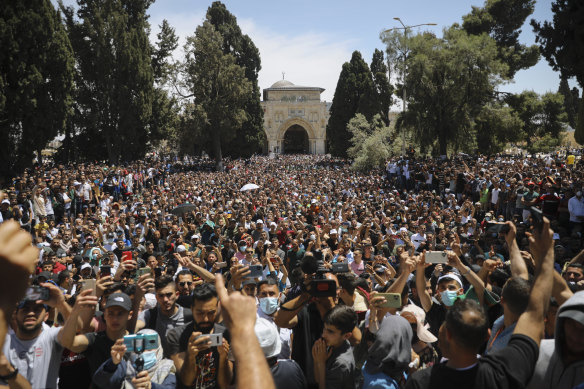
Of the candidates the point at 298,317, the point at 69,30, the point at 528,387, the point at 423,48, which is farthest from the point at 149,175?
the point at 528,387

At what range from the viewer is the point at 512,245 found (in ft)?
9.53

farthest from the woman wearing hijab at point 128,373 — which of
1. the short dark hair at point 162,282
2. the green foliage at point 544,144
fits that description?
the green foliage at point 544,144

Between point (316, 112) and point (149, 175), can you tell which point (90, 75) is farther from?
point (316, 112)

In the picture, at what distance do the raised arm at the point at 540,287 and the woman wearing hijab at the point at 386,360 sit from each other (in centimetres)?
92

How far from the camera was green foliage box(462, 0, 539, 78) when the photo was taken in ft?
111

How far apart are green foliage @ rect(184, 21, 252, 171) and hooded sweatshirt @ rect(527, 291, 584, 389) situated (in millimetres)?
34007

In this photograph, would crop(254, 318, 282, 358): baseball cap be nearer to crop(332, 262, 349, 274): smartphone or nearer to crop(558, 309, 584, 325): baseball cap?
crop(332, 262, 349, 274): smartphone

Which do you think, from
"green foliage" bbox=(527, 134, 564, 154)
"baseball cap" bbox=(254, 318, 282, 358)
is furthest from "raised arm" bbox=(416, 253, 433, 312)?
"green foliage" bbox=(527, 134, 564, 154)

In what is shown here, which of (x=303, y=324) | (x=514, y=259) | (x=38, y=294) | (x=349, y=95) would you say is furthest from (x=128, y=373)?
(x=349, y=95)

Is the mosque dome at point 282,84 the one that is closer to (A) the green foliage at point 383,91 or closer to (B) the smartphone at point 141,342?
(A) the green foliage at point 383,91

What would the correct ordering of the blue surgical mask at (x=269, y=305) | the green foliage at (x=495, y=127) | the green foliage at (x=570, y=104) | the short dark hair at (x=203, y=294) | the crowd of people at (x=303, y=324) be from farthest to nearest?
the green foliage at (x=570, y=104) < the green foliage at (x=495, y=127) < the blue surgical mask at (x=269, y=305) < the short dark hair at (x=203, y=294) < the crowd of people at (x=303, y=324)

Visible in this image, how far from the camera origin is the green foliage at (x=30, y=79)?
15.9m

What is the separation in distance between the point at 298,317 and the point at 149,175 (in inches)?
828

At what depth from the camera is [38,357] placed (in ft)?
9.53
